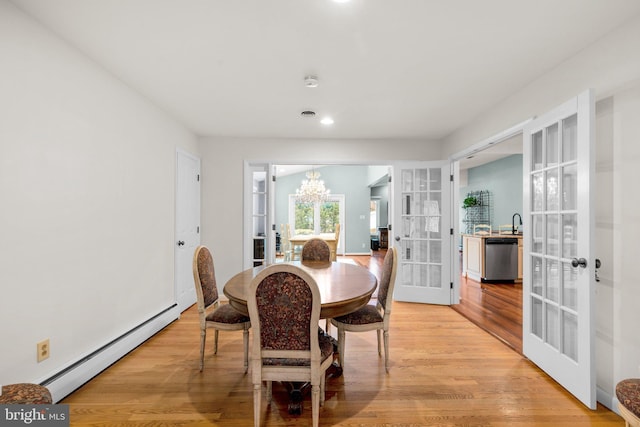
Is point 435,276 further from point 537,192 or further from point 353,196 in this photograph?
point 353,196

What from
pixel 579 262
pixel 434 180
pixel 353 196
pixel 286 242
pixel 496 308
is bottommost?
pixel 496 308

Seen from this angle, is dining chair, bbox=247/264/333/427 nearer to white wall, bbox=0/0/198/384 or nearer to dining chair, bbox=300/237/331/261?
white wall, bbox=0/0/198/384

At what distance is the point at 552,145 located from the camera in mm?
2383

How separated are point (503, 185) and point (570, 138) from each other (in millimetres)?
5737

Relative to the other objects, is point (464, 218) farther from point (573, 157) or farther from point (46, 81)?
point (46, 81)

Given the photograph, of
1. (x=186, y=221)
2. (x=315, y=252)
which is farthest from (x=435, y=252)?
(x=186, y=221)

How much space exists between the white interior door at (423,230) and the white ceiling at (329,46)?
1.29 m

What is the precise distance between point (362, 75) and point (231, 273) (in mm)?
3239

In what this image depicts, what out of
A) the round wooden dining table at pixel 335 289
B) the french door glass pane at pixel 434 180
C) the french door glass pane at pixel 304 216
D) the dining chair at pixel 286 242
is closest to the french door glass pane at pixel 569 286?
the round wooden dining table at pixel 335 289

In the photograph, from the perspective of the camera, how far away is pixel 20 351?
5.93 ft

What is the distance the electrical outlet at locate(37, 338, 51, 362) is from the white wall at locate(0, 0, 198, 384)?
0.13ft

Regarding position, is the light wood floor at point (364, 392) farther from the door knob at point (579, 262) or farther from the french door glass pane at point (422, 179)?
the french door glass pane at point (422, 179)

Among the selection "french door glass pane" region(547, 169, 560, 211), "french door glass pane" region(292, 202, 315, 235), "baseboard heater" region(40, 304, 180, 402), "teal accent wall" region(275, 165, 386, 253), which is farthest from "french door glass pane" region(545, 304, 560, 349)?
"french door glass pane" region(292, 202, 315, 235)

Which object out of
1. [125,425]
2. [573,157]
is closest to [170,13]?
[125,425]
